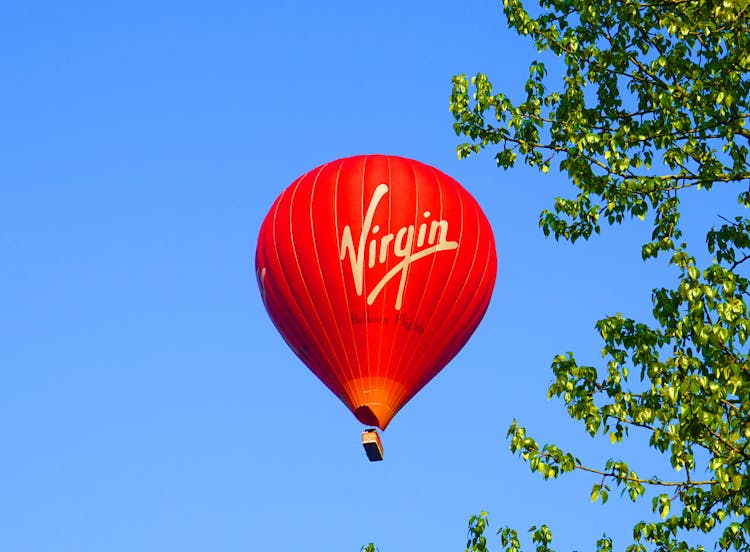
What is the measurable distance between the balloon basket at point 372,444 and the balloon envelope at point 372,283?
24cm

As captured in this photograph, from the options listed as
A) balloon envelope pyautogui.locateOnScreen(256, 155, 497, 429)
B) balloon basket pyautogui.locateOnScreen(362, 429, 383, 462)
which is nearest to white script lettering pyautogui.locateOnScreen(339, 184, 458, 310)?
balloon envelope pyautogui.locateOnScreen(256, 155, 497, 429)

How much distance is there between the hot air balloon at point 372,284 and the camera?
3138 centimetres

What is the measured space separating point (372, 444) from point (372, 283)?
3.28m

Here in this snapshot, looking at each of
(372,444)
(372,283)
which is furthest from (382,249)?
(372,444)

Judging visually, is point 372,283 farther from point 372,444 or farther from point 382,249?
point 372,444

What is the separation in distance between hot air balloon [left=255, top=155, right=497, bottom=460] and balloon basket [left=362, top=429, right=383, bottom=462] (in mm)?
23

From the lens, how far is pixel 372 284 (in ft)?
103

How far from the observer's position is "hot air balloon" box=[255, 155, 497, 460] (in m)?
31.4

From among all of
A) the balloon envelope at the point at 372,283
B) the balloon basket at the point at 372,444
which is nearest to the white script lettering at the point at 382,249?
the balloon envelope at the point at 372,283

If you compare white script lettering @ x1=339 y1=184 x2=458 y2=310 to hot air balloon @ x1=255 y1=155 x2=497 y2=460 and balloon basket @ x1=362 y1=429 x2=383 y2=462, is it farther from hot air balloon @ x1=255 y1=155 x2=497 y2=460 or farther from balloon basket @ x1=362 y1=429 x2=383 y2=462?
balloon basket @ x1=362 y1=429 x2=383 y2=462

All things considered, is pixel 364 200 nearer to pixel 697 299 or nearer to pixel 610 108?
pixel 610 108

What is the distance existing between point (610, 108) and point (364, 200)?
33.5ft

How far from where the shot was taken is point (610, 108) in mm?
22328

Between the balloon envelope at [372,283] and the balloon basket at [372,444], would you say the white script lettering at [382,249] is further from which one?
the balloon basket at [372,444]
